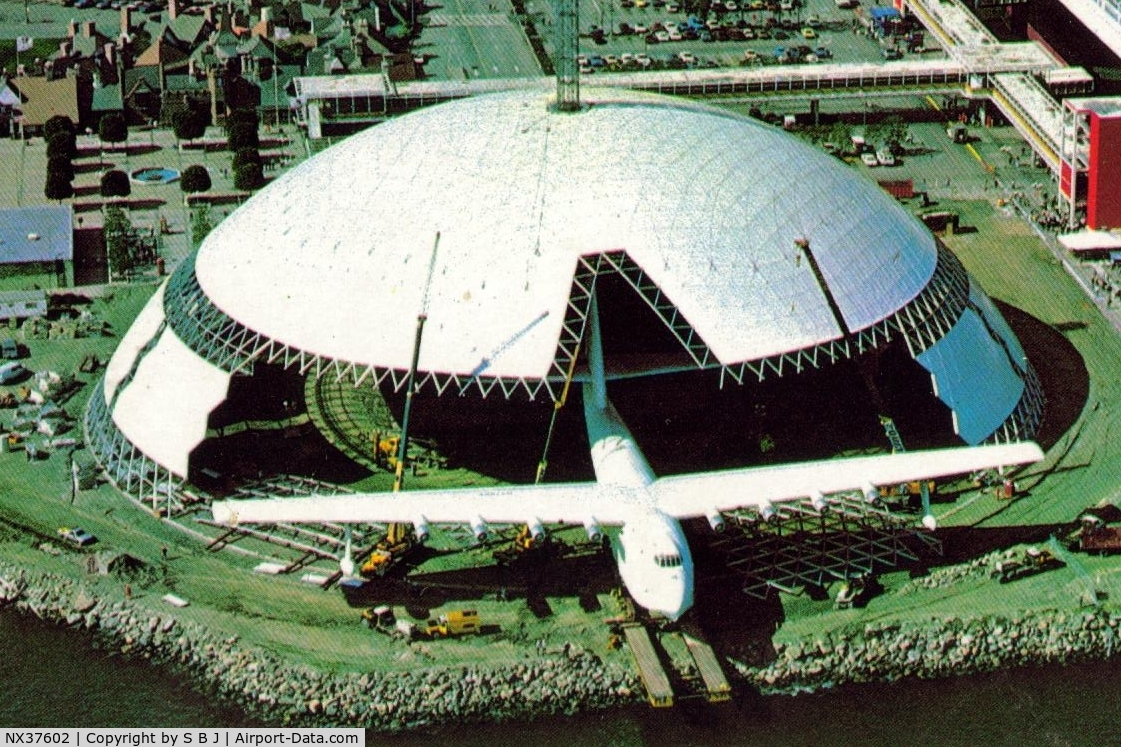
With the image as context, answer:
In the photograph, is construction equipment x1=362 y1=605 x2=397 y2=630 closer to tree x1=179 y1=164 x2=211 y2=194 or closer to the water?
the water

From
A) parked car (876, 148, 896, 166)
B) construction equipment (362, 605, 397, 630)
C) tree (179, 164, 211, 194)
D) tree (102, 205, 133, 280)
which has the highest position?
construction equipment (362, 605, 397, 630)

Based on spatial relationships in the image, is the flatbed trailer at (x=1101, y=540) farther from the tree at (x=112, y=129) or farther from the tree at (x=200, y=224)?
the tree at (x=112, y=129)

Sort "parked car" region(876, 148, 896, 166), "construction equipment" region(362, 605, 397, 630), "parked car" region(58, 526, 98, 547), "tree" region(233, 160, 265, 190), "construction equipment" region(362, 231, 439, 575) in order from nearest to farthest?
1. "construction equipment" region(362, 605, 397, 630)
2. "construction equipment" region(362, 231, 439, 575)
3. "parked car" region(58, 526, 98, 547)
4. "tree" region(233, 160, 265, 190)
5. "parked car" region(876, 148, 896, 166)

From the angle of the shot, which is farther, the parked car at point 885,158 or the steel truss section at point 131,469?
the parked car at point 885,158

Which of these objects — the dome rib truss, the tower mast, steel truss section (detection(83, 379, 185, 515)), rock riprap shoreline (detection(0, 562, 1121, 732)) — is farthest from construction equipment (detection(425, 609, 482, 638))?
the tower mast

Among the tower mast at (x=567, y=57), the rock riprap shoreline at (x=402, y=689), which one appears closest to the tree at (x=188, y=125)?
the tower mast at (x=567, y=57)

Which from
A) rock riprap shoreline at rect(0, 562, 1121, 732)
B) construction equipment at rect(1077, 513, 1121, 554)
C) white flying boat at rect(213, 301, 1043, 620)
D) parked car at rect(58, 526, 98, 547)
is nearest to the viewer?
rock riprap shoreline at rect(0, 562, 1121, 732)
